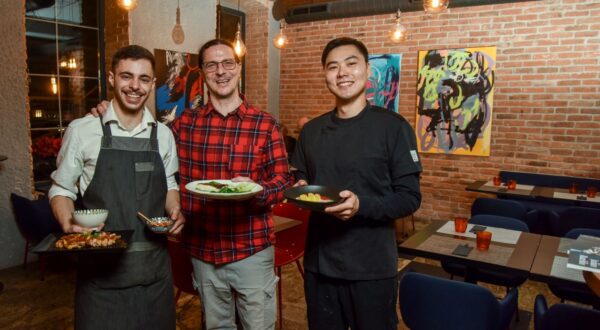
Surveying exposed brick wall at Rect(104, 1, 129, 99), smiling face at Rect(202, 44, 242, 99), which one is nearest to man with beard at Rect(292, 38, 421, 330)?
smiling face at Rect(202, 44, 242, 99)

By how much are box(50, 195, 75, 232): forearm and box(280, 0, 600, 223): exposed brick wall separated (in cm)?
532

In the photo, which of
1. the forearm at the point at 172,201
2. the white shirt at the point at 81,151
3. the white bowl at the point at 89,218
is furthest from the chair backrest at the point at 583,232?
the white bowl at the point at 89,218

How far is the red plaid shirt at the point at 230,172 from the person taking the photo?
6.57 feet

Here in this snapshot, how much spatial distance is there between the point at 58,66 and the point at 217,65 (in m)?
3.67

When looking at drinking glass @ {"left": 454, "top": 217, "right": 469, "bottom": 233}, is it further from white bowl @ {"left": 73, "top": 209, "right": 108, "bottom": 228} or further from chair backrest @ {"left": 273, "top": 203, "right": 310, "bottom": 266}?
white bowl @ {"left": 73, "top": 209, "right": 108, "bottom": 228}

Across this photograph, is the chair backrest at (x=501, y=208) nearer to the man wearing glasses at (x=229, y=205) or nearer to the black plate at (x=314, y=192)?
the man wearing glasses at (x=229, y=205)

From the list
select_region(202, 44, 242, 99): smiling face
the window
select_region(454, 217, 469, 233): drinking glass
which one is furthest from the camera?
the window

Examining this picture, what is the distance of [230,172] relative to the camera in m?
2.04

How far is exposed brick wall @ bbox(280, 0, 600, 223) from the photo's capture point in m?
5.27

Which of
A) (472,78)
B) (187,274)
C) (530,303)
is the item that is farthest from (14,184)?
(472,78)

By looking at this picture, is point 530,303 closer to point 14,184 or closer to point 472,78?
point 472,78

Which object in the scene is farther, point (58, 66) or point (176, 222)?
point (58, 66)

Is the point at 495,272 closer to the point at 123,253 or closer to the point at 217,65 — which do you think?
the point at 217,65

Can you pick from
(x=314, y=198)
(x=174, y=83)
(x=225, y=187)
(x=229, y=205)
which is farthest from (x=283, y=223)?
(x=174, y=83)
